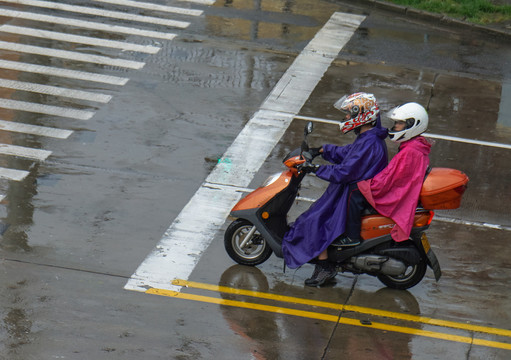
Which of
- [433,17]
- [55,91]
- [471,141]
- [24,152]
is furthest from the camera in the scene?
[433,17]

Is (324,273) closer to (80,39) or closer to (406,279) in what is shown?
(406,279)

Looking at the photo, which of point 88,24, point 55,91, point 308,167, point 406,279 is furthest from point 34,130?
point 406,279

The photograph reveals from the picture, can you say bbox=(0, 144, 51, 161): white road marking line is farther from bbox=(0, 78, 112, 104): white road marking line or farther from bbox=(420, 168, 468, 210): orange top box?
bbox=(420, 168, 468, 210): orange top box

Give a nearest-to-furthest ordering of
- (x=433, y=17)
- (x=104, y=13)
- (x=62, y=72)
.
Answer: (x=62, y=72) < (x=104, y=13) < (x=433, y=17)

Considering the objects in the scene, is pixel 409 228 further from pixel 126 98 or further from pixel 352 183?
pixel 126 98

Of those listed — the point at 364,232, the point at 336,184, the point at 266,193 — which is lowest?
the point at 364,232

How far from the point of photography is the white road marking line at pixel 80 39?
1591 centimetres

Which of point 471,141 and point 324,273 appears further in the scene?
point 471,141

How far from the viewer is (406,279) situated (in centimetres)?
855

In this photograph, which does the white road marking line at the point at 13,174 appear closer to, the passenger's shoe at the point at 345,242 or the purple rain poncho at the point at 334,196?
the purple rain poncho at the point at 334,196

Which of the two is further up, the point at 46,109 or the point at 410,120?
the point at 410,120

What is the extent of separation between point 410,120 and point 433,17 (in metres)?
11.7

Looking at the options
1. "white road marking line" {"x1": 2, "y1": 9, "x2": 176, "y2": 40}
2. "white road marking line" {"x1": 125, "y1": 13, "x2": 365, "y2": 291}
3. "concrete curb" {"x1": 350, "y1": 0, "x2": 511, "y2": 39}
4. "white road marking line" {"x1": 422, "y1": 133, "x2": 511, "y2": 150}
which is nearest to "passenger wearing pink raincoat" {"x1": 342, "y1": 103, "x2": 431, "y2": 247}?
"white road marking line" {"x1": 125, "y1": 13, "x2": 365, "y2": 291}

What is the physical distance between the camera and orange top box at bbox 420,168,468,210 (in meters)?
7.94
